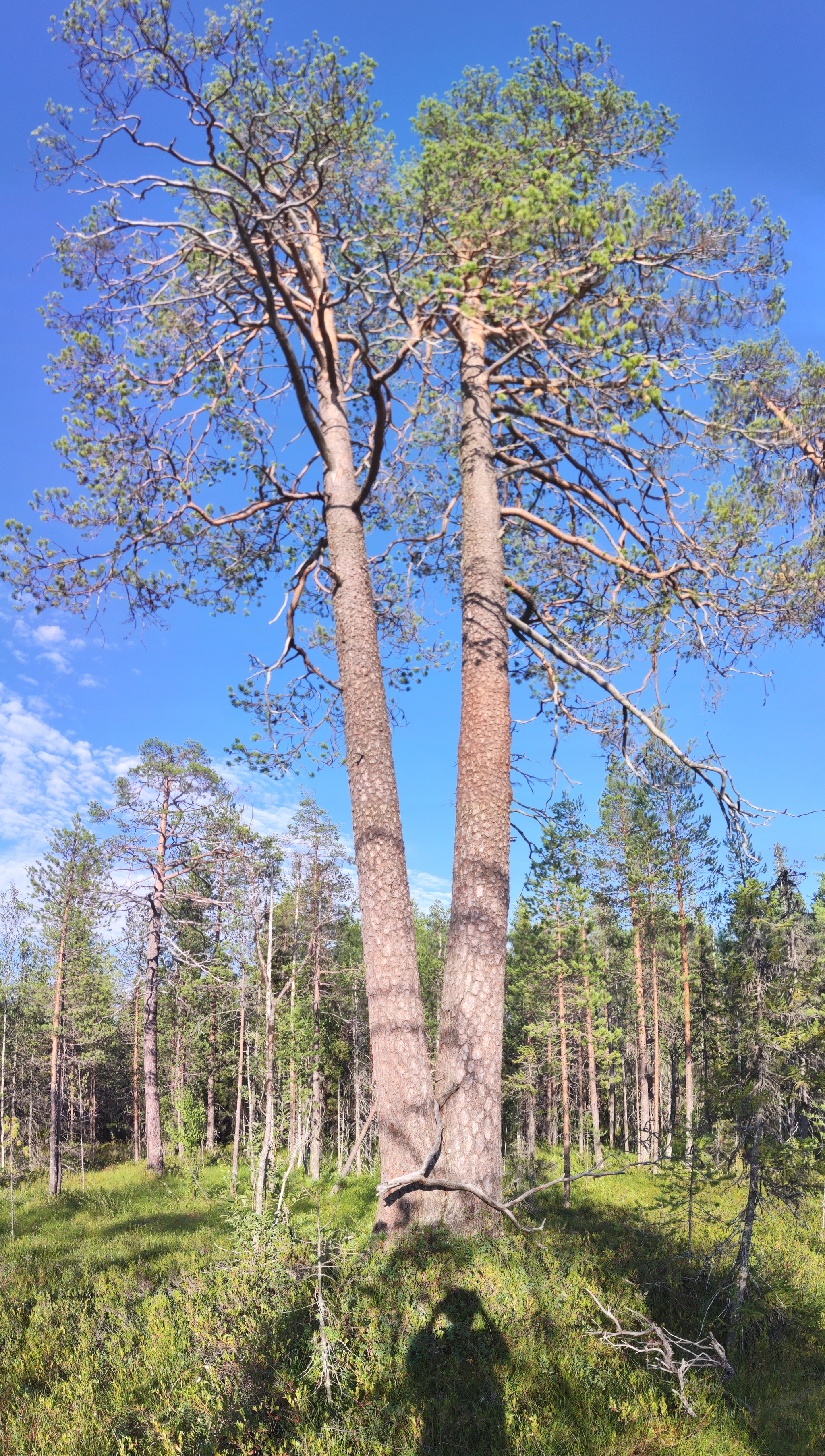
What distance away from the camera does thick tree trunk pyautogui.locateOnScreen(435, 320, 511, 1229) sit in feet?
15.9

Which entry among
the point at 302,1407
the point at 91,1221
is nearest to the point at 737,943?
the point at 302,1407

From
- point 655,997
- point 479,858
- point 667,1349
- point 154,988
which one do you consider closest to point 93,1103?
point 154,988

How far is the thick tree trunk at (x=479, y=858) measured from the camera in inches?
190

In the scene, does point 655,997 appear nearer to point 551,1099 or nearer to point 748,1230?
point 551,1099

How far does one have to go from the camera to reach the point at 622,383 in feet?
20.7

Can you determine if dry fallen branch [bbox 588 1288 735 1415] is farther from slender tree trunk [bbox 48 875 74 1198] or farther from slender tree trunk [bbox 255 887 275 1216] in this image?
slender tree trunk [bbox 48 875 74 1198]

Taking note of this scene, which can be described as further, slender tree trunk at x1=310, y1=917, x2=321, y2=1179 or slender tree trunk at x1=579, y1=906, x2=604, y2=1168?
slender tree trunk at x1=310, y1=917, x2=321, y2=1179

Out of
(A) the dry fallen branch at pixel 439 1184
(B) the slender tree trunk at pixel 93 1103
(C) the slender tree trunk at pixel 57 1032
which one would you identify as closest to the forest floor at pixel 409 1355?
(A) the dry fallen branch at pixel 439 1184

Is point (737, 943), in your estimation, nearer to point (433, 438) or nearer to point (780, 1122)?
point (780, 1122)

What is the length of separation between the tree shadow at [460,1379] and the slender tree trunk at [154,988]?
50.0 feet

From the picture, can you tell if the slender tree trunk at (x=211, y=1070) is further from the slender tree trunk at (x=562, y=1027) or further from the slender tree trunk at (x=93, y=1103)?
the slender tree trunk at (x=562, y=1027)

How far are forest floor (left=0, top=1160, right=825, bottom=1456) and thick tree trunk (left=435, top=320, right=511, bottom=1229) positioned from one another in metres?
0.58

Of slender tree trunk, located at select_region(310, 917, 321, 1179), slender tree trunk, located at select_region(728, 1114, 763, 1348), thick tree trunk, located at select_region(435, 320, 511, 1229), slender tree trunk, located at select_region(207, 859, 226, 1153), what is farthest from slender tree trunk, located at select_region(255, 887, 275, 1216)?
slender tree trunk, located at select_region(310, 917, 321, 1179)

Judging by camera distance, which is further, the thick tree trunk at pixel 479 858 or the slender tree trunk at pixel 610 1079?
the slender tree trunk at pixel 610 1079
